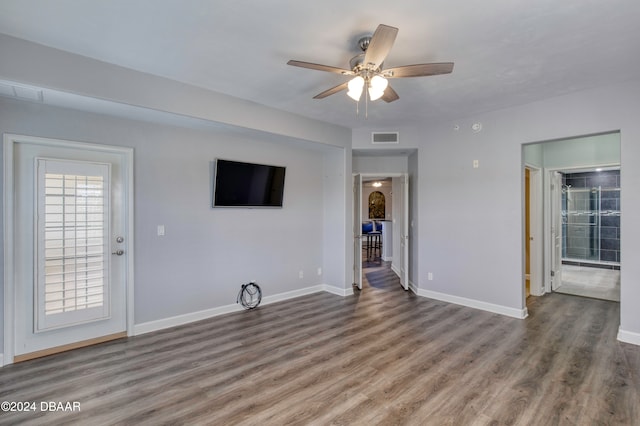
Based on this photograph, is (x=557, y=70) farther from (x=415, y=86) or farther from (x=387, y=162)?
(x=387, y=162)

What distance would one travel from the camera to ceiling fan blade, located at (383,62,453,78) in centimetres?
226

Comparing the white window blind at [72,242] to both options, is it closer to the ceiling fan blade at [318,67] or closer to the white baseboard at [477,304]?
the ceiling fan blade at [318,67]

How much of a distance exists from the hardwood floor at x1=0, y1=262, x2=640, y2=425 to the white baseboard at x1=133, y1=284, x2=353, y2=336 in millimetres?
124

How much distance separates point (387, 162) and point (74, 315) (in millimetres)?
5036

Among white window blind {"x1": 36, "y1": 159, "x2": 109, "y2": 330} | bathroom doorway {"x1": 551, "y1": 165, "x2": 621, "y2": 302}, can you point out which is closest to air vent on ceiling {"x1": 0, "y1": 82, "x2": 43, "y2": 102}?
white window blind {"x1": 36, "y1": 159, "x2": 109, "y2": 330}

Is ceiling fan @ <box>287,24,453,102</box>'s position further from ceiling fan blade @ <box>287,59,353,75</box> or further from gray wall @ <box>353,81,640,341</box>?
gray wall @ <box>353,81,640,341</box>

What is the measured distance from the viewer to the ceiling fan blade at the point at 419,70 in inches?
88.9

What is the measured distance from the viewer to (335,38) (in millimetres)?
2465

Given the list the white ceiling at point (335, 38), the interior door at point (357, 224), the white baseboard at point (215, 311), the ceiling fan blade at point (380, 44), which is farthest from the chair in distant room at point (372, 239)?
the ceiling fan blade at point (380, 44)

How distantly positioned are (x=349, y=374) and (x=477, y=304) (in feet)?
8.83

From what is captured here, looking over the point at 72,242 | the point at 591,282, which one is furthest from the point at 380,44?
the point at 591,282

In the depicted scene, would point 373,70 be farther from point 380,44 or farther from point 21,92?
point 21,92

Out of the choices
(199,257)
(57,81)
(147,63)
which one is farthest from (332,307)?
(57,81)

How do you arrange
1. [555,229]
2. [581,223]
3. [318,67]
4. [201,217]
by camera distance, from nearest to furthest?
1. [318,67]
2. [201,217]
3. [555,229]
4. [581,223]
